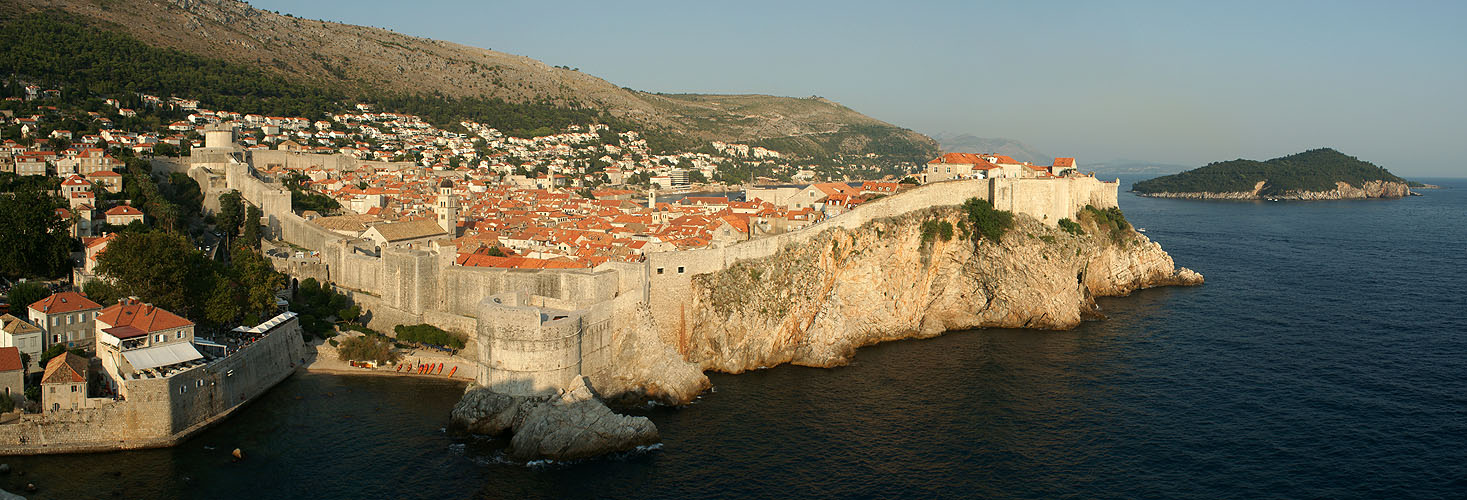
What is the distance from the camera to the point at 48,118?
44.7 m

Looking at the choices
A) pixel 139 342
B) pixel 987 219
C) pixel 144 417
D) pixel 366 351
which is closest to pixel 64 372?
pixel 144 417

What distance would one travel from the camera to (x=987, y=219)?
37125 mm

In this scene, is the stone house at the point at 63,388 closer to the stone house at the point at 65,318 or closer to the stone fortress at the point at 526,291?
the stone house at the point at 65,318

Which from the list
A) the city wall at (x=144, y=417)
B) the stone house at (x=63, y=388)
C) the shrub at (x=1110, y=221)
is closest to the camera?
the city wall at (x=144, y=417)

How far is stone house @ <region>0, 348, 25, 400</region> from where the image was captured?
62.8 ft

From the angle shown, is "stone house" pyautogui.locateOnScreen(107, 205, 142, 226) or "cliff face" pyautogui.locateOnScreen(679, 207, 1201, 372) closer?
"cliff face" pyautogui.locateOnScreen(679, 207, 1201, 372)

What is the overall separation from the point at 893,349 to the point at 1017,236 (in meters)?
9.95

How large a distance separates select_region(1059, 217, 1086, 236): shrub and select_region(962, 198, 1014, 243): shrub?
3591 millimetres

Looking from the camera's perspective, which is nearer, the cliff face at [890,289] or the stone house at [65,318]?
the stone house at [65,318]

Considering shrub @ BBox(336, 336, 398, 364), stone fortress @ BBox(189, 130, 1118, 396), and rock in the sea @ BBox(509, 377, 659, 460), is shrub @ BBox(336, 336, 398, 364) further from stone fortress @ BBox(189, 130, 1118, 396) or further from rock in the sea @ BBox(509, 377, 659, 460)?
rock in the sea @ BBox(509, 377, 659, 460)

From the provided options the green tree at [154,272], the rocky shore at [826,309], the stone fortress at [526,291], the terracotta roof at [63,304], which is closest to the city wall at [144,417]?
the terracotta roof at [63,304]

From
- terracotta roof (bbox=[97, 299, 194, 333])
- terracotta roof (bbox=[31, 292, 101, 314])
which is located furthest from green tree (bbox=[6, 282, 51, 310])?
terracotta roof (bbox=[97, 299, 194, 333])

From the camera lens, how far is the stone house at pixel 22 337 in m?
20.2

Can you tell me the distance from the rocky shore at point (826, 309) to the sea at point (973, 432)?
68cm
